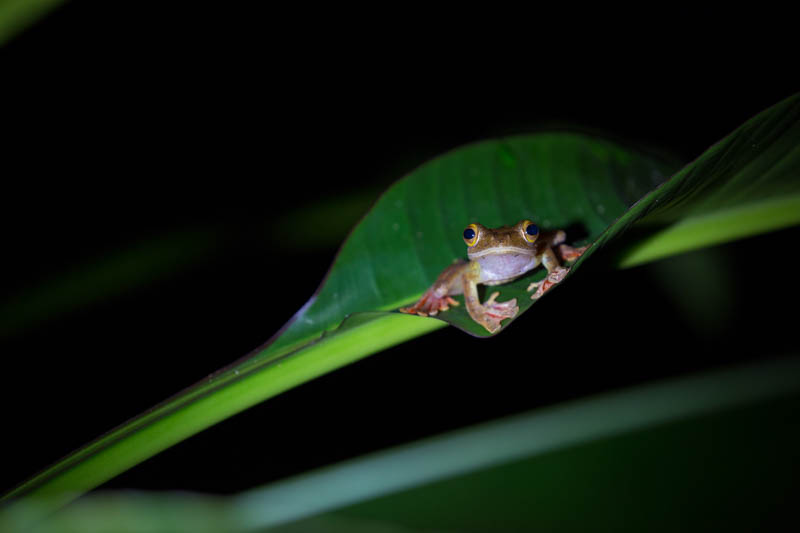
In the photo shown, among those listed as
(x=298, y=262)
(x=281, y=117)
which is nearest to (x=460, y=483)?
(x=298, y=262)

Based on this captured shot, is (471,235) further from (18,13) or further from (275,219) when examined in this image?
(275,219)

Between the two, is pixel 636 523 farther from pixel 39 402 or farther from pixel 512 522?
pixel 39 402

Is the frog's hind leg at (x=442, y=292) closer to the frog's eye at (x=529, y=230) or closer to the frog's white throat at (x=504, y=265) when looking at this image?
the frog's white throat at (x=504, y=265)

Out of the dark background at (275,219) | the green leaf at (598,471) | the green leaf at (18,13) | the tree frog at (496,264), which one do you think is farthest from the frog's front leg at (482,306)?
the green leaf at (18,13)

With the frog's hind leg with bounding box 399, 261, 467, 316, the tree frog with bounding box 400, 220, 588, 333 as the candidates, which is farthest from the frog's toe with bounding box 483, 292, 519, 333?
the frog's hind leg with bounding box 399, 261, 467, 316

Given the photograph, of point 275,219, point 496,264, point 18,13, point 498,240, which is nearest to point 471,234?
point 498,240

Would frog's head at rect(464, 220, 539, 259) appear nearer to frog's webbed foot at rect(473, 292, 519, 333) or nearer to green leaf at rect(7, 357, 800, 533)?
frog's webbed foot at rect(473, 292, 519, 333)
